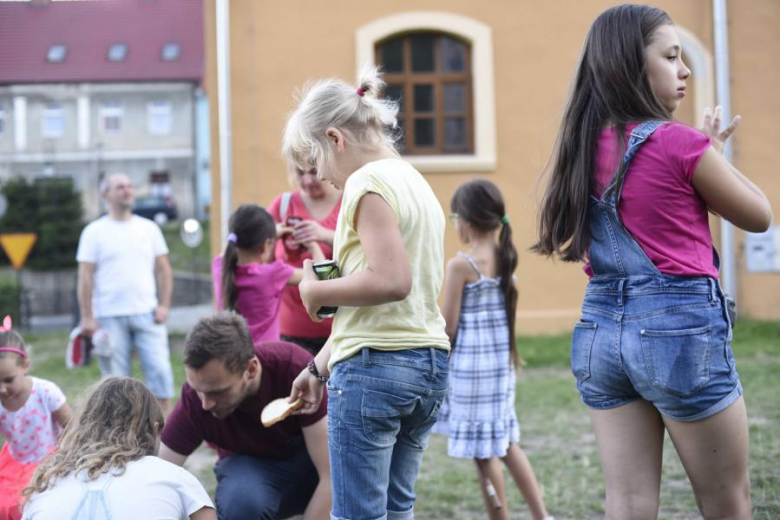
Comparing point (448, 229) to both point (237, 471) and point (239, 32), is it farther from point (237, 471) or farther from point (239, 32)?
point (237, 471)

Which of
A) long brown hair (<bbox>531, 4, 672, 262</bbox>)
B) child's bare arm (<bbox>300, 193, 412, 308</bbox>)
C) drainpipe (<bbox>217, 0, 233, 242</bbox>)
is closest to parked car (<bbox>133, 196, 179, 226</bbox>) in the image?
drainpipe (<bbox>217, 0, 233, 242</bbox>)

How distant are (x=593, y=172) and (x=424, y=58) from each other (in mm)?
8982

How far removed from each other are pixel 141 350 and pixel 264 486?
11.1 feet

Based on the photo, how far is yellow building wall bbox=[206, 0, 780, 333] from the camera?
1064 cm

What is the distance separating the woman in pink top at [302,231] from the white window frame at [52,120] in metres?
42.1

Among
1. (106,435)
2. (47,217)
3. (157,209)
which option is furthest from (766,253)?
(157,209)

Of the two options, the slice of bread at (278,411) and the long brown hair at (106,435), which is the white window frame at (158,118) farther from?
the long brown hair at (106,435)

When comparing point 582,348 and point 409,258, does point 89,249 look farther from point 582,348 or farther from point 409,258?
point 582,348

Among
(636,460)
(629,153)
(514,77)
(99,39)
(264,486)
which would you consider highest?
(99,39)

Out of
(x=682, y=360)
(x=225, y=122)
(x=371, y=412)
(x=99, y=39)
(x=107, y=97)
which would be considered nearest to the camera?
(x=682, y=360)

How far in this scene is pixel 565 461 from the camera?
202 inches

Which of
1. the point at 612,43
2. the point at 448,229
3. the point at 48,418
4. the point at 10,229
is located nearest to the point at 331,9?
the point at 448,229

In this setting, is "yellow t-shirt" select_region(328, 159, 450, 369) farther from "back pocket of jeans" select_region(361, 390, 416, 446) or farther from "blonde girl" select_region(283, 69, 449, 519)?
"back pocket of jeans" select_region(361, 390, 416, 446)

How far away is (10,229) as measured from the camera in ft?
98.7
